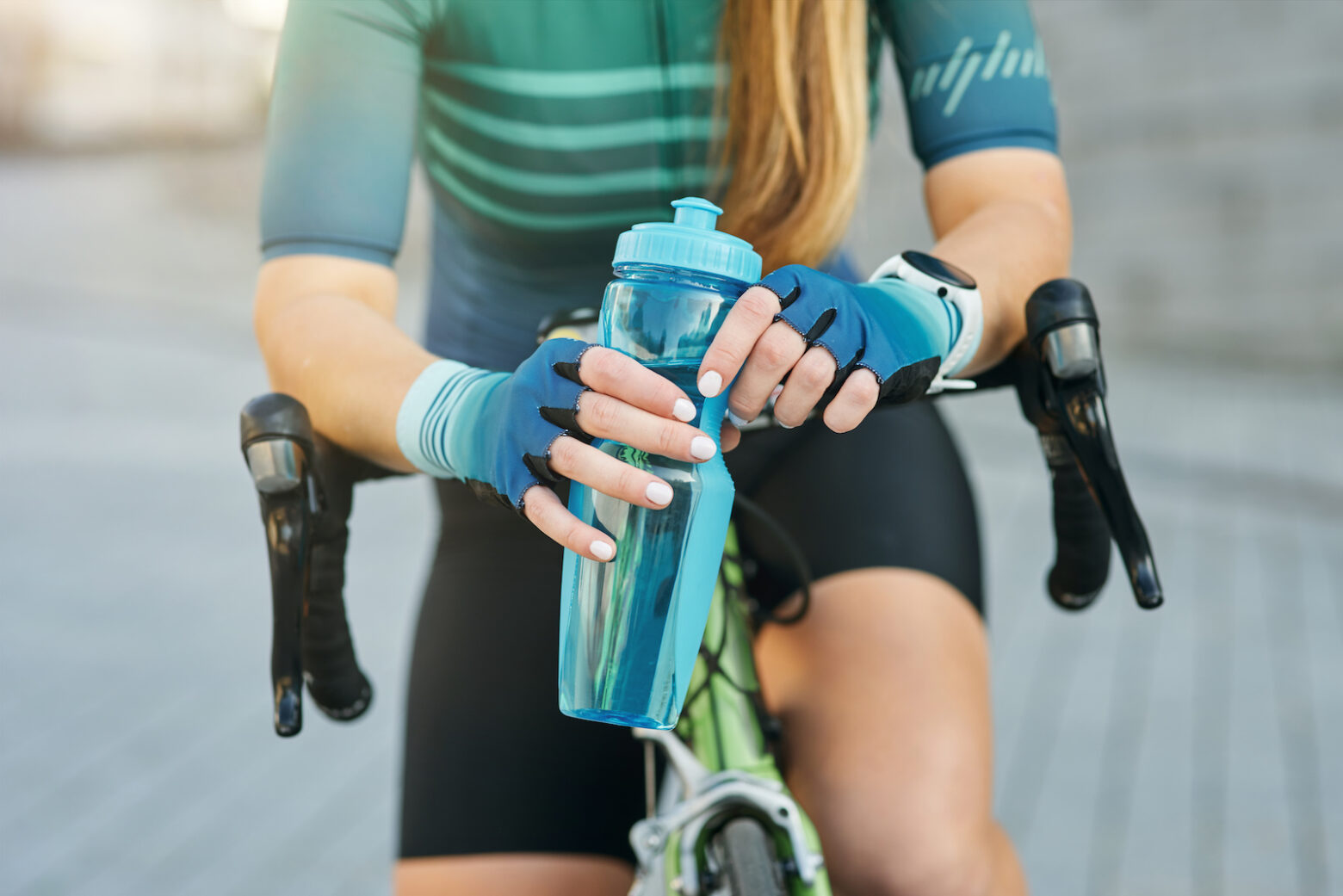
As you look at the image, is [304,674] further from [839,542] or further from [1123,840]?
[1123,840]

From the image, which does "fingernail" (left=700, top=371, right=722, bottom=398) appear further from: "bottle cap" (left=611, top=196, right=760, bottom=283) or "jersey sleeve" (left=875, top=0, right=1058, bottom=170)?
"jersey sleeve" (left=875, top=0, right=1058, bottom=170)

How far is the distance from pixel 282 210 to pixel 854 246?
0.69 metres

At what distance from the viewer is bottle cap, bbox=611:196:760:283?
766 mm

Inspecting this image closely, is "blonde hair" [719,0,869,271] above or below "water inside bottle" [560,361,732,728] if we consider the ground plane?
above

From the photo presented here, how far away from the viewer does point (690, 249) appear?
0.77m

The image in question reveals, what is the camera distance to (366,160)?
1080mm

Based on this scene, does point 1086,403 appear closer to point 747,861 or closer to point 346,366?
point 747,861

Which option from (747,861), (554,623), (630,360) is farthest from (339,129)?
(747,861)

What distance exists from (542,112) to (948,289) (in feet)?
1.70

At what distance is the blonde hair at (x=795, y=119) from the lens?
1.09m

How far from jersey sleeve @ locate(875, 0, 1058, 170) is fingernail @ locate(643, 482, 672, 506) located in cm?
62

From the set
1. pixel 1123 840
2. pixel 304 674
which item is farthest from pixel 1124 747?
pixel 304 674

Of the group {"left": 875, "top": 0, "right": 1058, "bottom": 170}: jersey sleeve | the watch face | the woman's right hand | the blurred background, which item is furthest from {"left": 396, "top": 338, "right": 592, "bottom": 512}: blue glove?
{"left": 875, "top": 0, "right": 1058, "bottom": 170}: jersey sleeve

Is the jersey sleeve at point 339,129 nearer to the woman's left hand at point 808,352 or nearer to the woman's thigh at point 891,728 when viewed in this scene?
the woman's left hand at point 808,352
